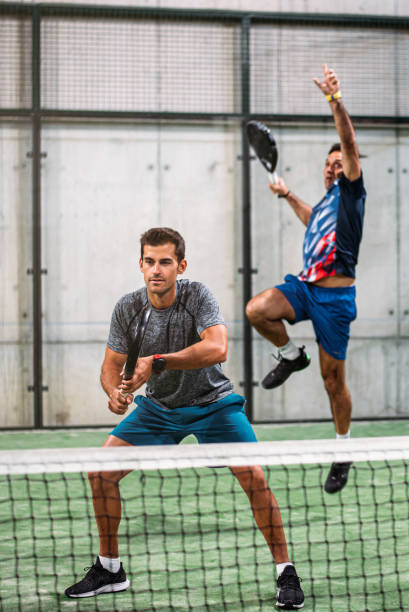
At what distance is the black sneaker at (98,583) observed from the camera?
9.82 feet

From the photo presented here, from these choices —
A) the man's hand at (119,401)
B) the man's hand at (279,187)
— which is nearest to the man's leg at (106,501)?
the man's hand at (119,401)

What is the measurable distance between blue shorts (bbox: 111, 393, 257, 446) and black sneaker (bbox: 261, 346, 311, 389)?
54.7 inches

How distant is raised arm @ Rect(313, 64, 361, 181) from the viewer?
3812 mm

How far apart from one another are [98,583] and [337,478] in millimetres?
1606

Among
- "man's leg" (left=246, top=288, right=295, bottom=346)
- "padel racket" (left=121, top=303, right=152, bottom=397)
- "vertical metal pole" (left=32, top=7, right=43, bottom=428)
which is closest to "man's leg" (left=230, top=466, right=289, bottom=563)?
"padel racket" (left=121, top=303, right=152, bottom=397)

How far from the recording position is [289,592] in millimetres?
2854

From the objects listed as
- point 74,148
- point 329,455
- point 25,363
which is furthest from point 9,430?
point 329,455

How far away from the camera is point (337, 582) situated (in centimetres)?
316

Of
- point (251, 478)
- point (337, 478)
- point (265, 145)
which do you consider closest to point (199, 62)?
point (265, 145)

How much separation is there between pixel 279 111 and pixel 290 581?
5.58 meters

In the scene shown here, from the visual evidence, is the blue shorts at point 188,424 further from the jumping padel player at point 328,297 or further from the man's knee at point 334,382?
the man's knee at point 334,382

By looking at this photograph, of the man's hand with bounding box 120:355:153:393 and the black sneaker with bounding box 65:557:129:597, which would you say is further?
the black sneaker with bounding box 65:557:129:597

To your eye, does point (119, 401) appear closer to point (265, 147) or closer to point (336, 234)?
point (336, 234)

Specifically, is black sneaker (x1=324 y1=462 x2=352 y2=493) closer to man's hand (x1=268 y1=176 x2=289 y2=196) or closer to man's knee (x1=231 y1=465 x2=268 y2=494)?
man's knee (x1=231 y1=465 x2=268 y2=494)
